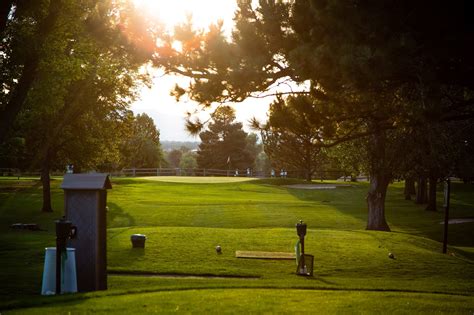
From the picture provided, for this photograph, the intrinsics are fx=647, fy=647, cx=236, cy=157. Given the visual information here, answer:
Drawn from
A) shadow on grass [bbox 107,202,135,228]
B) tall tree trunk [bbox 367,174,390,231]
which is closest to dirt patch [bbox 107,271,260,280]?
shadow on grass [bbox 107,202,135,228]

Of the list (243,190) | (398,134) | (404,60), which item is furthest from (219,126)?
(404,60)

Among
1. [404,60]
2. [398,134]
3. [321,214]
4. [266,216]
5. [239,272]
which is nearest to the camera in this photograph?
[404,60]

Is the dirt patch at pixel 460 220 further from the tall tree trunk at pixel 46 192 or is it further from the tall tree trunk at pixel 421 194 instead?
the tall tree trunk at pixel 46 192

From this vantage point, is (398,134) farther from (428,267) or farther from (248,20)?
(248,20)

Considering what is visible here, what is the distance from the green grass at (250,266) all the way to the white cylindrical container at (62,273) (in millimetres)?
487

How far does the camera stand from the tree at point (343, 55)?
975 centimetres

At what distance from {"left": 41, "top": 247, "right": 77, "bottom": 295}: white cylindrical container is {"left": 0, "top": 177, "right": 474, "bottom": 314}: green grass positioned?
0.49 meters

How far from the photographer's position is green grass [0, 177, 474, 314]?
1165 cm

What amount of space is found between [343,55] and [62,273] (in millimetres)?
6714

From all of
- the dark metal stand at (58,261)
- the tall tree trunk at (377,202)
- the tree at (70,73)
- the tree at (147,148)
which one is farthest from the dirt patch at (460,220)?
the tree at (147,148)

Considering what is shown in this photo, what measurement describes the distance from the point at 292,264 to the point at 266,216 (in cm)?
1788

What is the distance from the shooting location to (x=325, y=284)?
15266 mm

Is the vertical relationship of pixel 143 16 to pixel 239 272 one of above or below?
above

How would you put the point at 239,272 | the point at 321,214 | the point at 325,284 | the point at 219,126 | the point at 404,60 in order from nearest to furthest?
1. the point at 404,60
2. the point at 325,284
3. the point at 239,272
4. the point at 321,214
5. the point at 219,126
